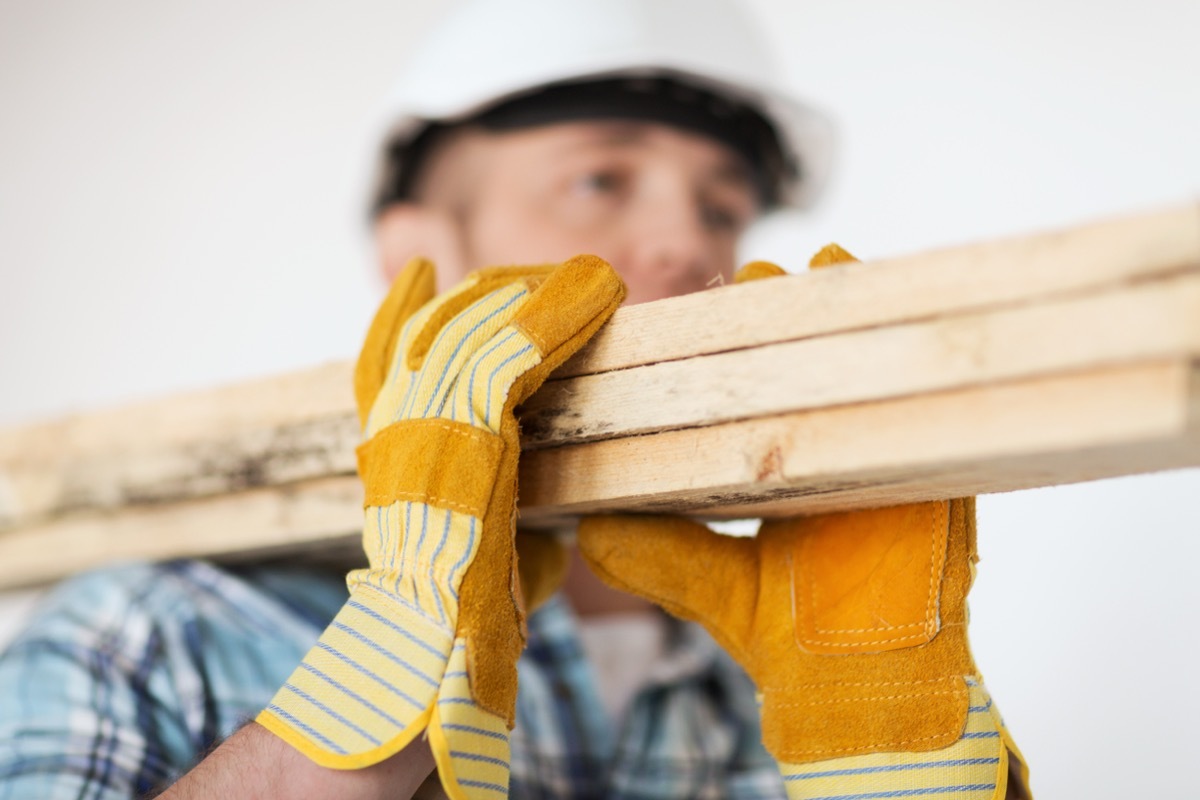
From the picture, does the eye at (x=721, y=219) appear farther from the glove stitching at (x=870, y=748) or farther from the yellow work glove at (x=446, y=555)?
the glove stitching at (x=870, y=748)

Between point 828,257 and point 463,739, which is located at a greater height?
point 828,257

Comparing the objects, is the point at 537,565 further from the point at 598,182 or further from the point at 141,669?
the point at 598,182

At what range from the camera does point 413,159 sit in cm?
213

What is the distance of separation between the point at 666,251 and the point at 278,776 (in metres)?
1.05

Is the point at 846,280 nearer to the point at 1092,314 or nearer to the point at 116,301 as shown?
the point at 1092,314

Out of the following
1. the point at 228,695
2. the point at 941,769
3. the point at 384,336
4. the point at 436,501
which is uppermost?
the point at 384,336

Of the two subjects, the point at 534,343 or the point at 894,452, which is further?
the point at 534,343

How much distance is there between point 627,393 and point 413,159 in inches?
54.5

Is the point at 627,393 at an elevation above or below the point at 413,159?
below

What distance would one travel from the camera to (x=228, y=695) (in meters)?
1.28

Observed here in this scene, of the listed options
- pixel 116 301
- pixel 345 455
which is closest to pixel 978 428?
pixel 345 455

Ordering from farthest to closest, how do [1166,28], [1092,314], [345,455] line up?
1. [1166,28]
2. [345,455]
3. [1092,314]

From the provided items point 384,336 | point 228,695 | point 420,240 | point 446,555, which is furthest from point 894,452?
point 420,240

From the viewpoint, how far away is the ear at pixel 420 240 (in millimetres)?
1965
